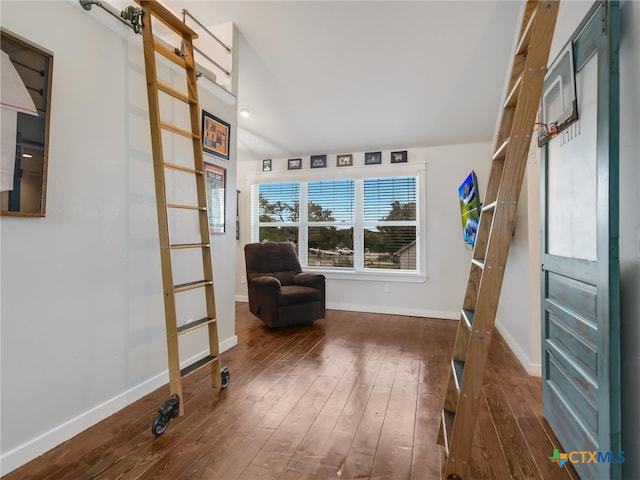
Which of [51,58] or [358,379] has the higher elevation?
[51,58]

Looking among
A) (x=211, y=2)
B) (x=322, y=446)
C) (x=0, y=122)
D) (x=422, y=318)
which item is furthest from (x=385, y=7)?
(x=422, y=318)

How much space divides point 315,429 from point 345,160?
381 centimetres

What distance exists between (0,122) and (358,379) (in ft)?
A: 8.13

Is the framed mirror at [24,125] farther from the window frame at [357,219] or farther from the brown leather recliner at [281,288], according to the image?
the window frame at [357,219]

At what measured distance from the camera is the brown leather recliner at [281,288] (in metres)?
3.65

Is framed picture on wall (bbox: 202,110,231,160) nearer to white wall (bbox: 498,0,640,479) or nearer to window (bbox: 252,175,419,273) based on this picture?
window (bbox: 252,175,419,273)

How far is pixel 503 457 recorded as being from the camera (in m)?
1.53

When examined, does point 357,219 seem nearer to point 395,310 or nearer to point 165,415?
point 395,310

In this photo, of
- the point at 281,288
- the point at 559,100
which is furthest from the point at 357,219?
the point at 559,100

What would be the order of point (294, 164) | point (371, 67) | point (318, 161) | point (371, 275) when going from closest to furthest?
point (371, 67) → point (371, 275) → point (318, 161) → point (294, 164)

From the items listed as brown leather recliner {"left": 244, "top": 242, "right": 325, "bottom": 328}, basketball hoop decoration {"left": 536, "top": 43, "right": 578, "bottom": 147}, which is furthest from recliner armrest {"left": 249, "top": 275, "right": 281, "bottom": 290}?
basketball hoop decoration {"left": 536, "top": 43, "right": 578, "bottom": 147}

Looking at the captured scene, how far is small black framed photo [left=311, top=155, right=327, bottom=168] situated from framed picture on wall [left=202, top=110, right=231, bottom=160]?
6.90 feet

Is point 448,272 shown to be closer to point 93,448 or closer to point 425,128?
point 425,128

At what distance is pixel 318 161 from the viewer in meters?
4.91
